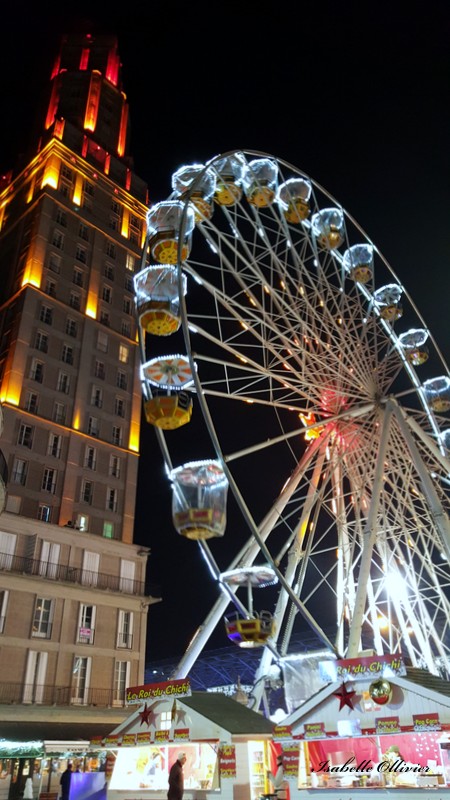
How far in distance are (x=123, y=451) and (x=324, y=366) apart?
78.6 ft

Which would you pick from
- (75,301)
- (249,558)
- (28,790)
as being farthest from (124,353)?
(28,790)

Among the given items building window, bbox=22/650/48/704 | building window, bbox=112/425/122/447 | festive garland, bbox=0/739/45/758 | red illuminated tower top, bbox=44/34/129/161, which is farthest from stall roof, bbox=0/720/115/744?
red illuminated tower top, bbox=44/34/129/161

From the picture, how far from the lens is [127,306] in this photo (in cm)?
5297

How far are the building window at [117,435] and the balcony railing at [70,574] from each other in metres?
10.1

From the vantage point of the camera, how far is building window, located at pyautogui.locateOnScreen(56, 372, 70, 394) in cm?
4456

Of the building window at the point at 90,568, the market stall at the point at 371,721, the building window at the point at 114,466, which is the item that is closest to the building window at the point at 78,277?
the building window at the point at 114,466

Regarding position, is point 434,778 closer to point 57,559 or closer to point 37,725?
point 37,725

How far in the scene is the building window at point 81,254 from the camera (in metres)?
50.7

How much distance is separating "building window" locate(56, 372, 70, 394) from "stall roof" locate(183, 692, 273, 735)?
89.4ft

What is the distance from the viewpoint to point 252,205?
2581 centimetres

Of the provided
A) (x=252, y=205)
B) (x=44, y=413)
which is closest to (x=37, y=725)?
(x=44, y=413)

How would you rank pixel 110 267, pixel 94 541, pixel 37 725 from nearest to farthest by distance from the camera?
pixel 37 725, pixel 94 541, pixel 110 267

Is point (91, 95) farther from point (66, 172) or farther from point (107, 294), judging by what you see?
point (107, 294)

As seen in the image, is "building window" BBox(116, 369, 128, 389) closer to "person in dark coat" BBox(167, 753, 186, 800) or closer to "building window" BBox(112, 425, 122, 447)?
"building window" BBox(112, 425, 122, 447)
